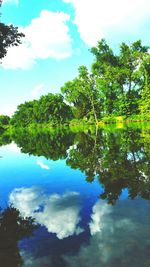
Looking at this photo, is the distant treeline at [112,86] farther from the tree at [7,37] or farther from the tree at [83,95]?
the tree at [7,37]

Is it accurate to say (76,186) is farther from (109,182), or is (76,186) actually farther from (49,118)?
(49,118)

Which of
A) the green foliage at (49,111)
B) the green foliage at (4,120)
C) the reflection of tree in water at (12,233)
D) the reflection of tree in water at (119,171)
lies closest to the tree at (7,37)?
the reflection of tree in water at (119,171)

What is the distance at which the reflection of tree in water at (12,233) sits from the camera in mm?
5652

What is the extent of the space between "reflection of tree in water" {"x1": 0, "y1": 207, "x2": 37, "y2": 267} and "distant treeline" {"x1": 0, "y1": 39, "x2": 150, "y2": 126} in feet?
209

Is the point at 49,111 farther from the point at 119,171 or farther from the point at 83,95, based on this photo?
the point at 119,171

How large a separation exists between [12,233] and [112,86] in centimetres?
7747

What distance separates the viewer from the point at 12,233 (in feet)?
22.9

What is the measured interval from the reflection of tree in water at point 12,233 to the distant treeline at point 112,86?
63656 millimetres

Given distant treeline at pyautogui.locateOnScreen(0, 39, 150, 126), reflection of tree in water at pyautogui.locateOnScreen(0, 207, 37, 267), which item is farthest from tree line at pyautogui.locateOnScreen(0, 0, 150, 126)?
reflection of tree in water at pyautogui.locateOnScreen(0, 207, 37, 267)

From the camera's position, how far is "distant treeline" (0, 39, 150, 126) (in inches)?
3034

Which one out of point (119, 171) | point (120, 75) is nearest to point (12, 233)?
point (119, 171)

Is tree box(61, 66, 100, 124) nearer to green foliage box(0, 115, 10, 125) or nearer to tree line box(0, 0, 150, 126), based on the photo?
tree line box(0, 0, 150, 126)

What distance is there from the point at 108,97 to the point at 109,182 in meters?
74.3

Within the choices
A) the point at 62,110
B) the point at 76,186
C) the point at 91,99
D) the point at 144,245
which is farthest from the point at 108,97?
the point at 144,245
